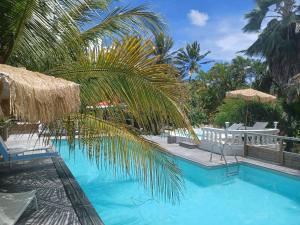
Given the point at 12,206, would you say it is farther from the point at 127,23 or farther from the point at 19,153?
the point at 19,153

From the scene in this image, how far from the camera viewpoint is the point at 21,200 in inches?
154

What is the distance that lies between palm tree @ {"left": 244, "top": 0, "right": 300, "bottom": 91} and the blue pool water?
1134 centimetres

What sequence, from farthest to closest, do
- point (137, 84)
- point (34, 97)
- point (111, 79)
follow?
point (111, 79) → point (137, 84) → point (34, 97)

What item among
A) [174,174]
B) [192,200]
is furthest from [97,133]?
[192,200]

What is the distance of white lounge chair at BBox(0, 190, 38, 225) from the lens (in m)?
3.42

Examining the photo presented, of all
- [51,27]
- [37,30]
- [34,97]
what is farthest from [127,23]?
[34,97]

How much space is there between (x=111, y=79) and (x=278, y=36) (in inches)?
674

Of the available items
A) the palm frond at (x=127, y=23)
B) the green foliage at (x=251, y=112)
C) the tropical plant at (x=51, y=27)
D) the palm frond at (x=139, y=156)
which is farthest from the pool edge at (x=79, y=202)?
the green foliage at (x=251, y=112)

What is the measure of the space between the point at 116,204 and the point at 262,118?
10663mm

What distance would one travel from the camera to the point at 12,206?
374 cm

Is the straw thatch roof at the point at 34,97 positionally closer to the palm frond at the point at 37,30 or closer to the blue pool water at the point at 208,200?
the palm frond at the point at 37,30

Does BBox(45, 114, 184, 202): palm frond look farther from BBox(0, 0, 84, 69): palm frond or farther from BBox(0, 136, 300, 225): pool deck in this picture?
BBox(0, 0, 84, 69): palm frond

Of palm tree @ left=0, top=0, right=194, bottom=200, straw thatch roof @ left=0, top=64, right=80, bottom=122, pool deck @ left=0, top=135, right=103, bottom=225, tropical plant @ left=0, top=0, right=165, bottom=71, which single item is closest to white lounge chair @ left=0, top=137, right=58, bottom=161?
pool deck @ left=0, top=135, right=103, bottom=225

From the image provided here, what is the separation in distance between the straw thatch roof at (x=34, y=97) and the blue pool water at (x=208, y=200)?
10.2ft
